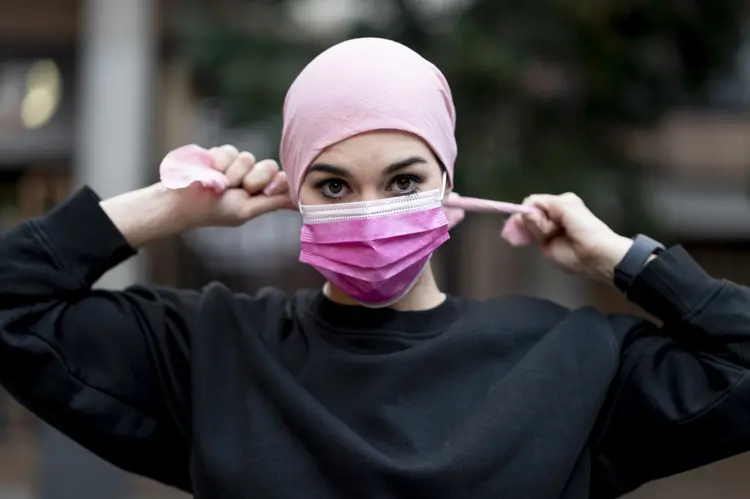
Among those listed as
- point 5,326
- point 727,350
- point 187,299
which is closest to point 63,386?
point 5,326

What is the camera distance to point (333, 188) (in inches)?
80.0

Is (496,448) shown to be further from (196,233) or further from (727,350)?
(196,233)

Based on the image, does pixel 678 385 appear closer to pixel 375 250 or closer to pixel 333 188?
pixel 375 250

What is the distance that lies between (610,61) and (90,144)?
18.7ft

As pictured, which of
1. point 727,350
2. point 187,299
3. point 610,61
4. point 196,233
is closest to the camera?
point 727,350

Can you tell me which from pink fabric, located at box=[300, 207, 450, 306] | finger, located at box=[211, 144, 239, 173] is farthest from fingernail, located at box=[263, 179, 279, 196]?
pink fabric, located at box=[300, 207, 450, 306]

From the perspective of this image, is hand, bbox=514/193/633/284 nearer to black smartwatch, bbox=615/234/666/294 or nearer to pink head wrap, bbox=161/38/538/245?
black smartwatch, bbox=615/234/666/294

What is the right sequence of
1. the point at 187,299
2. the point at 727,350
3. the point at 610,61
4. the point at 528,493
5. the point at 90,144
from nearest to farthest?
the point at 528,493 < the point at 727,350 < the point at 187,299 < the point at 610,61 < the point at 90,144

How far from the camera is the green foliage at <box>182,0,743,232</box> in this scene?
6.28m

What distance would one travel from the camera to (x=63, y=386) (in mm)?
2084

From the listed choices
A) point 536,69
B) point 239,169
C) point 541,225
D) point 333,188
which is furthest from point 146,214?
point 536,69

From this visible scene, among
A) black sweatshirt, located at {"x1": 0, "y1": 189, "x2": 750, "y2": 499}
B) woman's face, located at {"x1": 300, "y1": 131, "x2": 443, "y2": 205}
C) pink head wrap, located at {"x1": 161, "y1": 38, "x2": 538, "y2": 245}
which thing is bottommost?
black sweatshirt, located at {"x1": 0, "y1": 189, "x2": 750, "y2": 499}

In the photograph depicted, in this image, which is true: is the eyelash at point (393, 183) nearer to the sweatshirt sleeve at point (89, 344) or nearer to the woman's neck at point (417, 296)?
the woman's neck at point (417, 296)

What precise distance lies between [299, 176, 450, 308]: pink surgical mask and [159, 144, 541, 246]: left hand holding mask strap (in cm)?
15
